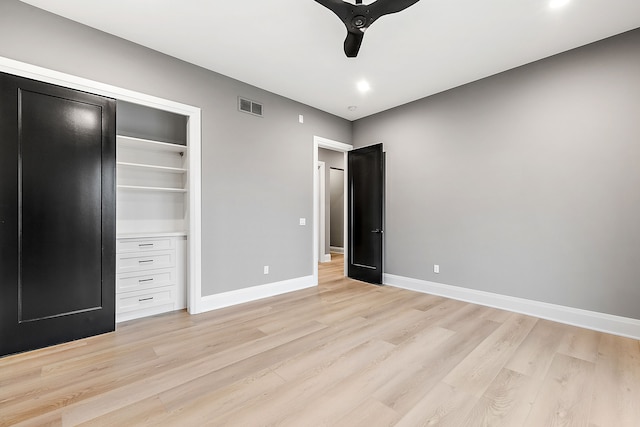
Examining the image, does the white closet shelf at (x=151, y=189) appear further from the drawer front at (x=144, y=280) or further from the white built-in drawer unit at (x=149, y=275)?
the drawer front at (x=144, y=280)

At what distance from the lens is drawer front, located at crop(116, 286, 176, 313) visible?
9.61 ft

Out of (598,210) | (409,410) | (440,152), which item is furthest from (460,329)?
(440,152)

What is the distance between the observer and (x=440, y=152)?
4.05 meters

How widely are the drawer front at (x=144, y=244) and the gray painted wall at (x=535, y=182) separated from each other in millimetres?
3378

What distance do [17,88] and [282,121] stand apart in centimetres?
270

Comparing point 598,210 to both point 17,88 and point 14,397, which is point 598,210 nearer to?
point 14,397

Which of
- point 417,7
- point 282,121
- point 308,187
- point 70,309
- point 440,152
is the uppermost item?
point 417,7

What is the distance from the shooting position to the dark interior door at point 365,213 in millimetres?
4641

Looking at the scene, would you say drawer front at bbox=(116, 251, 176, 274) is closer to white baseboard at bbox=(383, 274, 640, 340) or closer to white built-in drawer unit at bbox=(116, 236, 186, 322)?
white built-in drawer unit at bbox=(116, 236, 186, 322)

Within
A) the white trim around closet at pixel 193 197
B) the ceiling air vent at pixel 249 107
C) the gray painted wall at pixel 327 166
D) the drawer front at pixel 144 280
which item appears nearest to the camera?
the drawer front at pixel 144 280

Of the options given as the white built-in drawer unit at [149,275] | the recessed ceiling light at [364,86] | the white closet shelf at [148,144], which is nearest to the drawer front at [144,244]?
the white built-in drawer unit at [149,275]

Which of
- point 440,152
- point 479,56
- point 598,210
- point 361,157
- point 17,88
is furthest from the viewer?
point 361,157

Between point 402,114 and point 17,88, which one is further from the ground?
point 402,114

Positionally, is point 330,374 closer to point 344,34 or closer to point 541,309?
point 541,309
